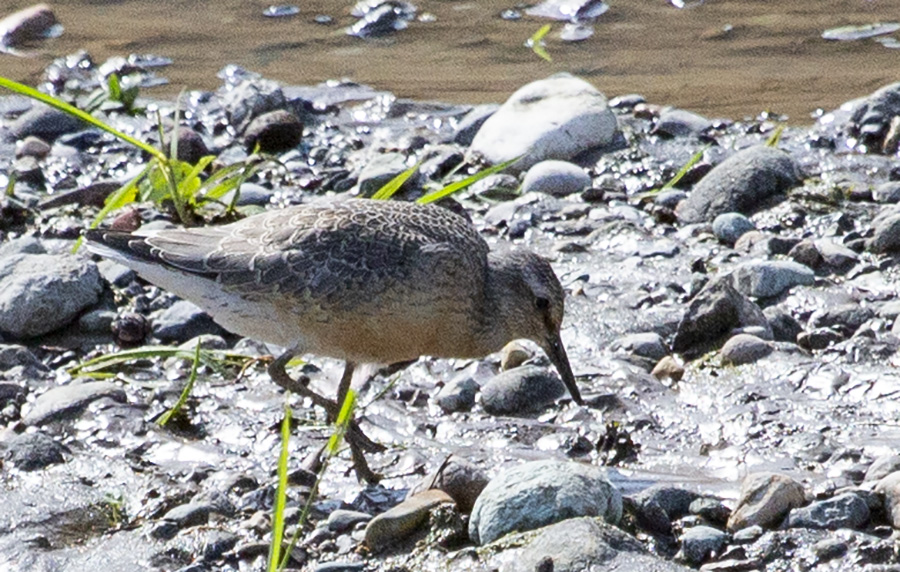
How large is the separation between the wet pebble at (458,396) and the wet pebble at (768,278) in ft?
5.27

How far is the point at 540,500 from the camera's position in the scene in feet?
16.4

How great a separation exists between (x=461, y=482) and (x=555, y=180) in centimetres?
380

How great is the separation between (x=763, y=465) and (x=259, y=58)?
7.89 meters

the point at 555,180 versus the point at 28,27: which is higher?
the point at 28,27

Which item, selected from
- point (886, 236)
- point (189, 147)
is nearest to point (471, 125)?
point (189, 147)

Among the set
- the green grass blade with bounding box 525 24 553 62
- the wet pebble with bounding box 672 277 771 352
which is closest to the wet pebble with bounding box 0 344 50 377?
the wet pebble with bounding box 672 277 771 352

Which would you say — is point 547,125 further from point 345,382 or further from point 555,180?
point 345,382

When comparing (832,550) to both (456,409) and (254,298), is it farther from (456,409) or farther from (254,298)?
(254,298)

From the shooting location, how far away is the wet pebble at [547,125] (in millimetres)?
9312

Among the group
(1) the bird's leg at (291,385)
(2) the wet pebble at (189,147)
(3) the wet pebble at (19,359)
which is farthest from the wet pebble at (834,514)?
(2) the wet pebble at (189,147)

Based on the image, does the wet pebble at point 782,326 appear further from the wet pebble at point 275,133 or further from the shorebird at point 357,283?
the wet pebble at point 275,133

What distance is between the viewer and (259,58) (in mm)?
12523

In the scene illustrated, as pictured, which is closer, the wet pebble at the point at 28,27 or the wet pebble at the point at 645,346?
the wet pebble at the point at 645,346

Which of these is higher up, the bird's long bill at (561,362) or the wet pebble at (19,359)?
the bird's long bill at (561,362)
